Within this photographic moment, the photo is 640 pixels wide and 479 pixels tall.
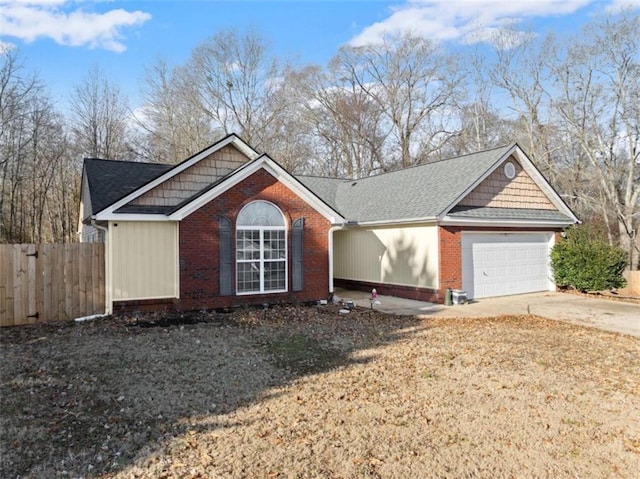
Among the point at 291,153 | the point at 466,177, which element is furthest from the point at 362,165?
the point at 466,177

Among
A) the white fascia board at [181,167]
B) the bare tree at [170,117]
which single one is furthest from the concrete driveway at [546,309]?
the bare tree at [170,117]

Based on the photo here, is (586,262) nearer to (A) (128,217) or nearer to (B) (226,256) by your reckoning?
(B) (226,256)

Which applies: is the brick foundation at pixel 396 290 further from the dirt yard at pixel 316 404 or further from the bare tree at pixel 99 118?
the bare tree at pixel 99 118

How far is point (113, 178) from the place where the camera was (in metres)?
13.5

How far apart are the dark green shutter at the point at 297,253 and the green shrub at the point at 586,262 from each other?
9.73 metres

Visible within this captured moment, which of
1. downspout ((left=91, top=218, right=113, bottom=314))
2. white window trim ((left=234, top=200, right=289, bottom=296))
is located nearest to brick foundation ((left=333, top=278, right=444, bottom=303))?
white window trim ((left=234, top=200, right=289, bottom=296))

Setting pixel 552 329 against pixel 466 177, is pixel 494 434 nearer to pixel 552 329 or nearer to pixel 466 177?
pixel 552 329

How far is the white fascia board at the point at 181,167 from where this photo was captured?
1071 centimetres

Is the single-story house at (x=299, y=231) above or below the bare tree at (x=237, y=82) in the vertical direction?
below

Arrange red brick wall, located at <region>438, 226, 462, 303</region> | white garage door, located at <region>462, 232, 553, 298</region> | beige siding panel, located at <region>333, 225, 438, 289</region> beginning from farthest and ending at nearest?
white garage door, located at <region>462, 232, 553, 298</region> → beige siding panel, located at <region>333, 225, 438, 289</region> → red brick wall, located at <region>438, 226, 462, 303</region>

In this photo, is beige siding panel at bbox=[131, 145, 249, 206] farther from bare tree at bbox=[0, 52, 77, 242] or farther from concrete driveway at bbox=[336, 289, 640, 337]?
bare tree at bbox=[0, 52, 77, 242]

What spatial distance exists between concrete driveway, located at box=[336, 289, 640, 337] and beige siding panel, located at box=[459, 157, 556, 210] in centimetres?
327

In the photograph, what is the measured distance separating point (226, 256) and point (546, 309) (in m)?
9.10

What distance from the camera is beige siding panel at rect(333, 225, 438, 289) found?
44.7ft
